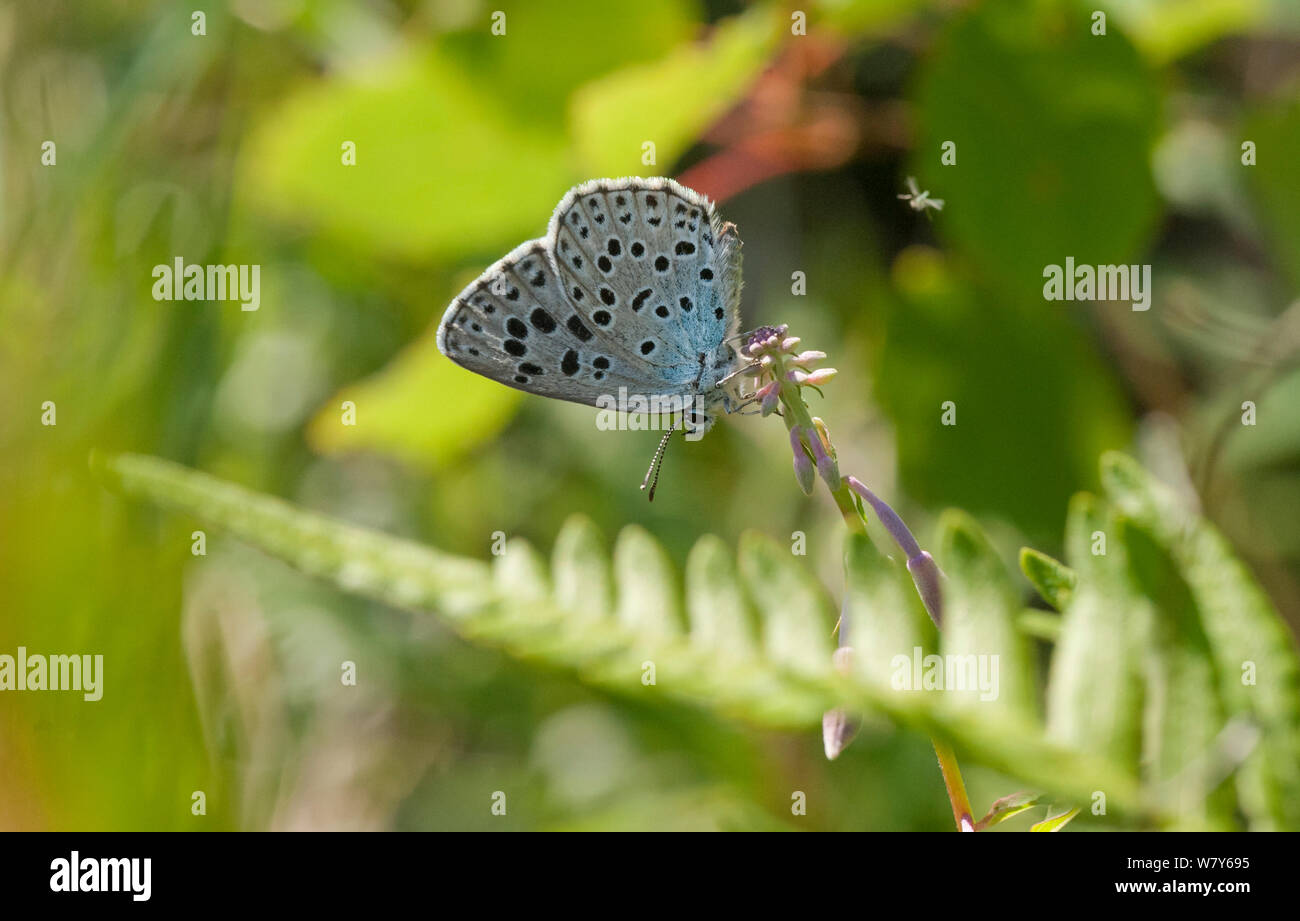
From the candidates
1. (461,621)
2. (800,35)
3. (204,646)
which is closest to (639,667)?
(461,621)

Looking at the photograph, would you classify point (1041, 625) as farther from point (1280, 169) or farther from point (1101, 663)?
point (1280, 169)

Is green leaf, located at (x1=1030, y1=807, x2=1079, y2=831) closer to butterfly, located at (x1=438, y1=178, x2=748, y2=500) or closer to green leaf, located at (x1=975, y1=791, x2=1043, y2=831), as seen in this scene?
green leaf, located at (x1=975, y1=791, x2=1043, y2=831)

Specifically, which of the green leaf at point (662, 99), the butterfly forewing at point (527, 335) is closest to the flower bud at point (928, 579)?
the butterfly forewing at point (527, 335)

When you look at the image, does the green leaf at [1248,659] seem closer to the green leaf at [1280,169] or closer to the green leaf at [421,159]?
the green leaf at [1280,169]

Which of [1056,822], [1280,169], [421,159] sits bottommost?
[1056,822]

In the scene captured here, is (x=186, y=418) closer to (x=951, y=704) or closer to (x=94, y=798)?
(x=94, y=798)

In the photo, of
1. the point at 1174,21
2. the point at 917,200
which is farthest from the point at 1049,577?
the point at 1174,21
